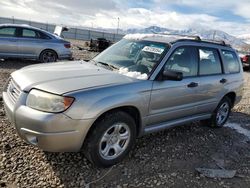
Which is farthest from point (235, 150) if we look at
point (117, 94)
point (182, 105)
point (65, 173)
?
point (65, 173)

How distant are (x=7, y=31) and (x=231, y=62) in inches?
331

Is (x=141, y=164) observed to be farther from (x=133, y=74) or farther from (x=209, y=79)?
(x=209, y=79)

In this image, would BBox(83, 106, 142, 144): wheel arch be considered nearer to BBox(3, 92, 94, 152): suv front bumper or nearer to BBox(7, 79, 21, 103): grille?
BBox(3, 92, 94, 152): suv front bumper

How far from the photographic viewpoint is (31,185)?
3.54m

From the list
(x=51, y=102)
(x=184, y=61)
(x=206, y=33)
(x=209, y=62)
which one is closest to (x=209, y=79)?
(x=209, y=62)

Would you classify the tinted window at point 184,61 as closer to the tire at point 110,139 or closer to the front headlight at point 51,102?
the tire at point 110,139

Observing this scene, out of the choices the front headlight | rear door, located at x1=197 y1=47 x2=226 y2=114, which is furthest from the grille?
rear door, located at x1=197 y1=47 x2=226 y2=114

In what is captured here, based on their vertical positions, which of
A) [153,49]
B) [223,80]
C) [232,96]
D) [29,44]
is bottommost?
[232,96]

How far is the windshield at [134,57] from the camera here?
4453mm

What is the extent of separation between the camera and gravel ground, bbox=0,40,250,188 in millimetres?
3750

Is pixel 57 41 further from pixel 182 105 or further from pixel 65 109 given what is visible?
pixel 65 109

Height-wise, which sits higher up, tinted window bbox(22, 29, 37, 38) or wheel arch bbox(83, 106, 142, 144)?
tinted window bbox(22, 29, 37, 38)

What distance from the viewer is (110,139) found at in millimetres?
4039

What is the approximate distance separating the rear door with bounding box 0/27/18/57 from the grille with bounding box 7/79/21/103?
25.3 ft
